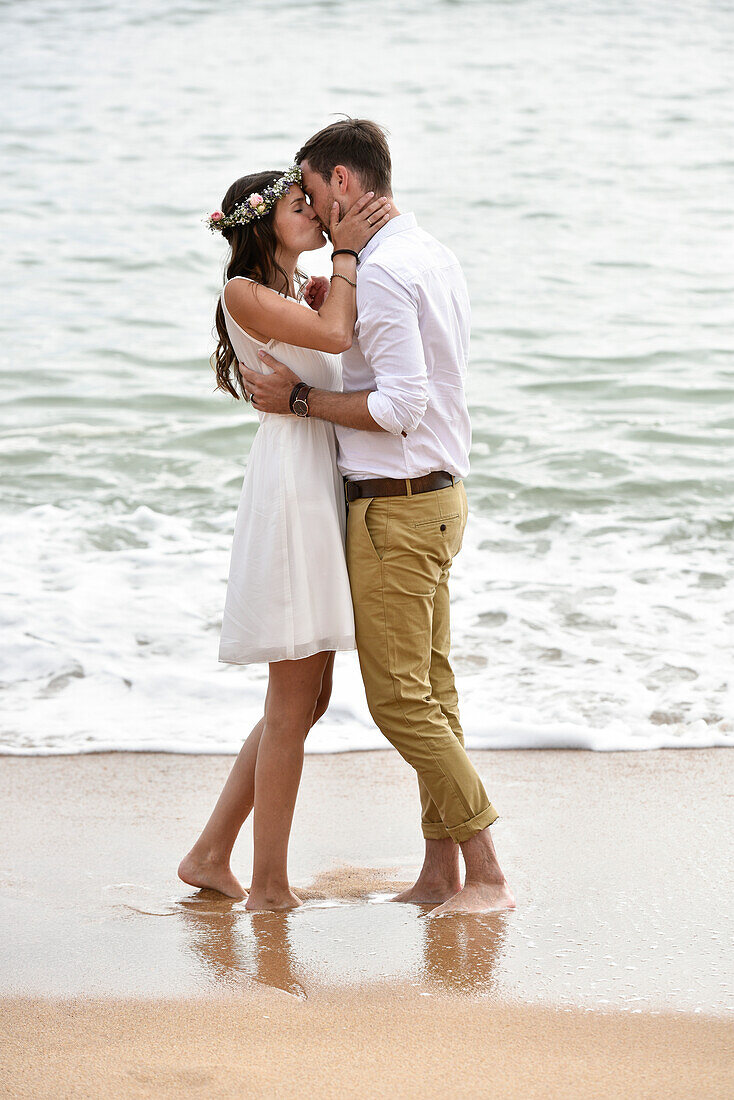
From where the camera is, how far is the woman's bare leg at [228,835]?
2854 millimetres

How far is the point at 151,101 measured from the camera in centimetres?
1645

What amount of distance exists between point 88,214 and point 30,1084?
12096mm

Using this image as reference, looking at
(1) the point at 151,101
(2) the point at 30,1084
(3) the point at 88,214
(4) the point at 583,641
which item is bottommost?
(4) the point at 583,641

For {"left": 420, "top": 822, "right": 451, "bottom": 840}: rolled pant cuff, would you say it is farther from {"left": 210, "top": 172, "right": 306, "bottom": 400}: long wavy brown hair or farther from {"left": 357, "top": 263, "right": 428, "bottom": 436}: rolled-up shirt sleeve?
{"left": 210, "top": 172, "right": 306, "bottom": 400}: long wavy brown hair

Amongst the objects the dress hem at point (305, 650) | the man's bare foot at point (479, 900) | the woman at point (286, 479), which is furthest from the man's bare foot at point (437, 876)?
the dress hem at point (305, 650)

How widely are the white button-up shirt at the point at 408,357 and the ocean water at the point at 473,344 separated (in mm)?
1596

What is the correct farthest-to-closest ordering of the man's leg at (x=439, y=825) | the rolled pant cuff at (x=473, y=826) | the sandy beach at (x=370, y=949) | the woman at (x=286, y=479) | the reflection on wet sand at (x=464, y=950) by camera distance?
the man's leg at (x=439, y=825)
the rolled pant cuff at (x=473, y=826)
the woman at (x=286, y=479)
the reflection on wet sand at (x=464, y=950)
the sandy beach at (x=370, y=949)

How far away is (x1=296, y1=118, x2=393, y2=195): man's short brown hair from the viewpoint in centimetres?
252

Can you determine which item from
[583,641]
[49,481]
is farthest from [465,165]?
[583,641]

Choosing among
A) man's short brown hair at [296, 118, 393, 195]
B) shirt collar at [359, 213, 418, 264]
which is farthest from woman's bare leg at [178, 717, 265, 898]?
man's short brown hair at [296, 118, 393, 195]

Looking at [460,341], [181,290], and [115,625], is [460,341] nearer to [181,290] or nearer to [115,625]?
[115,625]

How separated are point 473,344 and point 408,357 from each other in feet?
25.7

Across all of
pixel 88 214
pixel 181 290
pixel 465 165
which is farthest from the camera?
pixel 465 165

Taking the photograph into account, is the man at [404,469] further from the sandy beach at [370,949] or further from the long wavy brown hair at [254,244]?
the sandy beach at [370,949]
